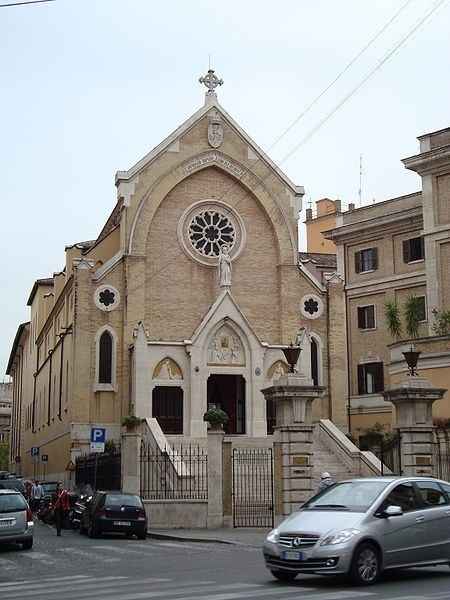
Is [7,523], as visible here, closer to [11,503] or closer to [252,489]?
[11,503]

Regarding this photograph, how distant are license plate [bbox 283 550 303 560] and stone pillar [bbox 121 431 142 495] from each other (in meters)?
15.7

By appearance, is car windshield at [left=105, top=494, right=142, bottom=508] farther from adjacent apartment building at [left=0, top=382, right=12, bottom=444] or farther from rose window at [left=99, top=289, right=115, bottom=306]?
adjacent apartment building at [left=0, top=382, right=12, bottom=444]

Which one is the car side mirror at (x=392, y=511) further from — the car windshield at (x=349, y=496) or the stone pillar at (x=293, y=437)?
the stone pillar at (x=293, y=437)

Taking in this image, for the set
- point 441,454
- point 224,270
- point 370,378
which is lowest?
point 441,454

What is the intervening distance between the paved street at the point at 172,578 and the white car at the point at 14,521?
489 millimetres

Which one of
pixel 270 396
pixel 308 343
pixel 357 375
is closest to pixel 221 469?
pixel 270 396

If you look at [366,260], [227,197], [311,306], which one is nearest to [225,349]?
[311,306]

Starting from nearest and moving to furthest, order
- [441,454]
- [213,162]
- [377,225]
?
[441,454] < [213,162] < [377,225]

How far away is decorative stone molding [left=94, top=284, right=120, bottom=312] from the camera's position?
42.9m

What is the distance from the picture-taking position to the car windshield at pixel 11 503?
2191 cm

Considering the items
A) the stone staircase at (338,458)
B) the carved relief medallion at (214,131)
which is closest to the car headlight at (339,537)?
the stone staircase at (338,458)

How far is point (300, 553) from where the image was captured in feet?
42.4

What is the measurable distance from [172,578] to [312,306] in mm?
32492

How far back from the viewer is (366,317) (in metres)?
52.6
